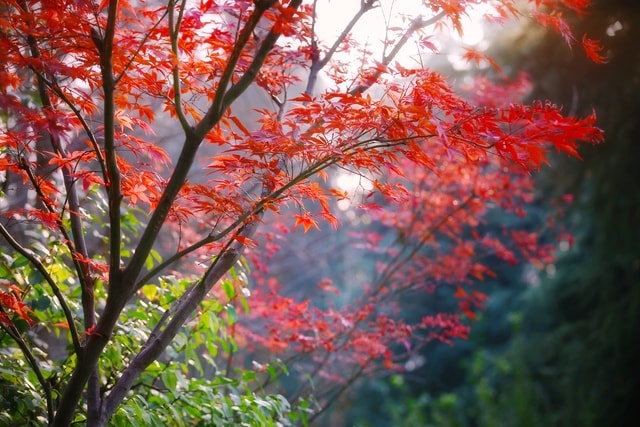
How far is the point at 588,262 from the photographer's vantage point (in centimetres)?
662

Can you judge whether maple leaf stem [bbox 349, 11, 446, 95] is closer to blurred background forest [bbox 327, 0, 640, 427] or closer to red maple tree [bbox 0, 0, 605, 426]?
red maple tree [bbox 0, 0, 605, 426]

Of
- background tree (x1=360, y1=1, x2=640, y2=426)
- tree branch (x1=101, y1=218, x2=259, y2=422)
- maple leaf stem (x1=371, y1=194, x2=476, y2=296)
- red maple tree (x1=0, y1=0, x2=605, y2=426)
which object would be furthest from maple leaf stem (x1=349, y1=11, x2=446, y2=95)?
background tree (x1=360, y1=1, x2=640, y2=426)

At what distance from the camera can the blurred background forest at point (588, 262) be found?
5.23 meters

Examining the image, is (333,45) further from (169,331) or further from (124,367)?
(124,367)

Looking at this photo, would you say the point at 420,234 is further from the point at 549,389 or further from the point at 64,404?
the point at 549,389

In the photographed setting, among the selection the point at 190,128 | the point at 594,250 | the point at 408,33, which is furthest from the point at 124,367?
the point at 594,250

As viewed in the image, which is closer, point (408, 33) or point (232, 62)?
point (232, 62)

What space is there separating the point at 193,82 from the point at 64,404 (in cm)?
93

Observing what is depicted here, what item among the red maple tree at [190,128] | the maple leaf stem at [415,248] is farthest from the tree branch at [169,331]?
the maple leaf stem at [415,248]

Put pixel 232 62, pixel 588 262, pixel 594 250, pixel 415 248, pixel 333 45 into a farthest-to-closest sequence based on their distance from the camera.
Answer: pixel 588 262
pixel 594 250
pixel 415 248
pixel 333 45
pixel 232 62

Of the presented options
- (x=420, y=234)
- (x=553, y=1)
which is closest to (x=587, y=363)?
(x=420, y=234)

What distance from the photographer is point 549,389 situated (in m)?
7.82

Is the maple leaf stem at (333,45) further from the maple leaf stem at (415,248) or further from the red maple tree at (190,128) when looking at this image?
the maple leaf stem at (415,248)

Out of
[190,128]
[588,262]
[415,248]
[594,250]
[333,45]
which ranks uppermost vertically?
[588,262]
